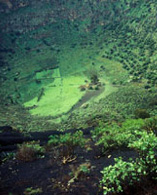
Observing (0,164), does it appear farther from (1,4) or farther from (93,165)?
(1,4)

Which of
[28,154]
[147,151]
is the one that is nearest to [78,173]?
[147,151]

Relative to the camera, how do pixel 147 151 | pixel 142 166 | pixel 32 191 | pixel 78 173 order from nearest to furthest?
pixel 142 166, pixel 147 151, pixel 32 191, pixel 78 173

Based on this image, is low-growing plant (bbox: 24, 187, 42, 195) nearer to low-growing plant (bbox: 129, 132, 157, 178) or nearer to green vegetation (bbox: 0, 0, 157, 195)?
green vegetation (bbox: 0, 0, 157, 195)

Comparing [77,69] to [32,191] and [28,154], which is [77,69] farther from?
[32,191]

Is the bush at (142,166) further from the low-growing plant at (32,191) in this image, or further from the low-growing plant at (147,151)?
the low-growing plant at (32,191)

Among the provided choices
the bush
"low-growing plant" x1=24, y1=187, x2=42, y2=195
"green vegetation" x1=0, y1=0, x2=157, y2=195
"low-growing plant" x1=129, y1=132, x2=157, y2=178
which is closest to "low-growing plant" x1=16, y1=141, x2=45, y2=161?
"green vegetation" x1=0, y1=0, x2=157, y2=195

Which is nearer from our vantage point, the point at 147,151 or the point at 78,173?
the point at 147,151

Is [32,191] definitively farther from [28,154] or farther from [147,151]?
[147,151]

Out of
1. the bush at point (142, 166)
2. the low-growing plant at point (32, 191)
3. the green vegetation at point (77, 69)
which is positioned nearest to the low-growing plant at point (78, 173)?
the low-growing plant at point (32, 191)

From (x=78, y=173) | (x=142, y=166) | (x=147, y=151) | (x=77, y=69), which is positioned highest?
(x=147, y=151)

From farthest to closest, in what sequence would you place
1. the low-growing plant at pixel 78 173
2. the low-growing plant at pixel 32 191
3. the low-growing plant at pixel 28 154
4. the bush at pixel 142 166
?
the low-growing plant at pixel 28 154, the low-growing plant at pixel 78 173, the low-growing plant at pixel 32 191, the bush at pixel 142 166

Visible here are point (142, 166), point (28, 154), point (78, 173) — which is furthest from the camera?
point (28, 154)

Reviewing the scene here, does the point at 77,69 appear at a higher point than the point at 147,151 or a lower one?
lower

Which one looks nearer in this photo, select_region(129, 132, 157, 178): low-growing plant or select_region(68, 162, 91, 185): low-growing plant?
select_region(129, 132, 157, 178): low-growing plant
